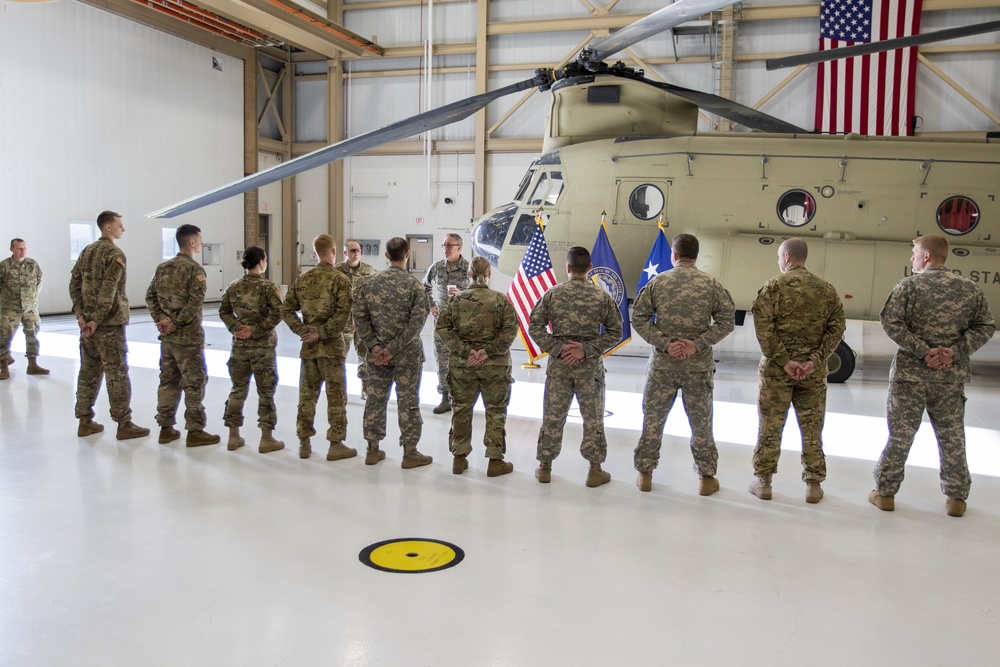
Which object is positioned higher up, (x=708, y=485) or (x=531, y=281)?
(x=531, y=281)

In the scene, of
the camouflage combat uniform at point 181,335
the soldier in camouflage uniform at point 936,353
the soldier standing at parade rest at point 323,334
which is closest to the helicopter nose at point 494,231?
the soldier standing at parade rest at point 323,334

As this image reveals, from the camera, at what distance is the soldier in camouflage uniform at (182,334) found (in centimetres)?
621

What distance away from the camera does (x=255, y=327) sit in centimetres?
618

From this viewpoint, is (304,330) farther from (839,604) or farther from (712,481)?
(839,604)

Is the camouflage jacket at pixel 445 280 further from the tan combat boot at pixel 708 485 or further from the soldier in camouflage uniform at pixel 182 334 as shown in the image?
the tan combat boot at pixel 708 485

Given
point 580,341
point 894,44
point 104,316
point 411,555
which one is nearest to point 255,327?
point 104,316

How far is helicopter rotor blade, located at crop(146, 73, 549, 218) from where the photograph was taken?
25.0ft

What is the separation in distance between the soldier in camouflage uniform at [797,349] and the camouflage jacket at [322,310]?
119 inches

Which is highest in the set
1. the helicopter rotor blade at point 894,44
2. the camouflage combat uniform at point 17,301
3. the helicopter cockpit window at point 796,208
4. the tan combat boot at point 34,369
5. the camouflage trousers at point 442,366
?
the helicopter rotor blade at point 894,44

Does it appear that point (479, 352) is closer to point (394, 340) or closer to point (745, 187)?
point (394, 340)

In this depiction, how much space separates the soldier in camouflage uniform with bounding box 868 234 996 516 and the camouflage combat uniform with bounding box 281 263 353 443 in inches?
151

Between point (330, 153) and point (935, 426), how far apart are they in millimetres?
5855

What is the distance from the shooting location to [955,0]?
670 inches

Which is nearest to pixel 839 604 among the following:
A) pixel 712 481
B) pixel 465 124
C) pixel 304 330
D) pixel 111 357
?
pixel 712 481
